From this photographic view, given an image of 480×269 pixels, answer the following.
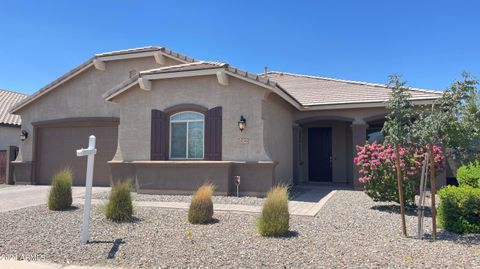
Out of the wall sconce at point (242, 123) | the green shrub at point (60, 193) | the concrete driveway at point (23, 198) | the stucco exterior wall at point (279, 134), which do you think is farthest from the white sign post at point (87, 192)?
the stucco exterior wall at point (279, 134)

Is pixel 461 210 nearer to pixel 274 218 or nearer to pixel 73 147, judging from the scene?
pixel 274 218

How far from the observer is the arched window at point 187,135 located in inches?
488

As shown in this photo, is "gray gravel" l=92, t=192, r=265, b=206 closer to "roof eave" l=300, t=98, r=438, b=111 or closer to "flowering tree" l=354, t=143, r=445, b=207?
"flowering tree" l=354, t=143, r=445, b=207

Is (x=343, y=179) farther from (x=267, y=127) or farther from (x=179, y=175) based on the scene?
Answer: (x=179, y=175)

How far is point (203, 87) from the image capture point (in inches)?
487

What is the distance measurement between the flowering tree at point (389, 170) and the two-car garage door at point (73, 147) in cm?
1043

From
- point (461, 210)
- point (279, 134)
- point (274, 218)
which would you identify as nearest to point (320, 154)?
point (279, 134)

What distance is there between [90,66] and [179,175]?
775 centimetres

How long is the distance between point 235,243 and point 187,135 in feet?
21.7

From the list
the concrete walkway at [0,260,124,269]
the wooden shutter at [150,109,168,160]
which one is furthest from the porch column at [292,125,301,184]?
the concrete walkway at [0,260,124,269]

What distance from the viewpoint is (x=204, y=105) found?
484 inches

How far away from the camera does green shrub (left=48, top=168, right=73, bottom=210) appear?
941 cm

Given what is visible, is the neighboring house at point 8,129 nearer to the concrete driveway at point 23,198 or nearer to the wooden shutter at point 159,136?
the concrete driveway at point 23,198

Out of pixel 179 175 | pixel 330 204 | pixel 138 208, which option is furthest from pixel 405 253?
pixel 179 175
